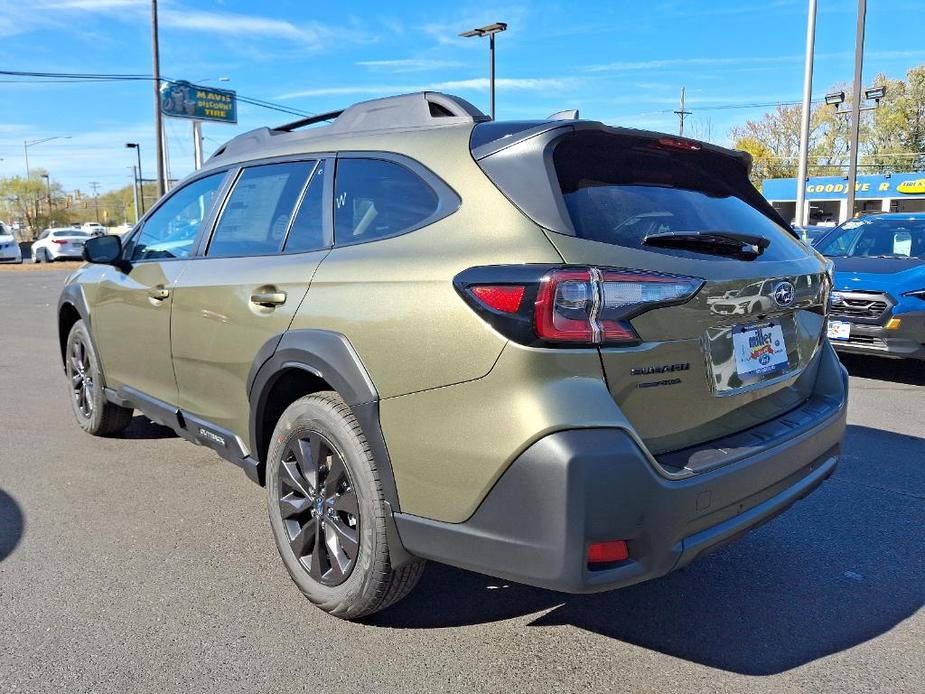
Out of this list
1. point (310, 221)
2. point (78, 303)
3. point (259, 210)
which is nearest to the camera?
point (310, 221)

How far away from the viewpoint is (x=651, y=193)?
2.67 m

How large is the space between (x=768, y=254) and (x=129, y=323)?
3358mm

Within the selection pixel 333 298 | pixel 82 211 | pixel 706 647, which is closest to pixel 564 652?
pixel 706 647

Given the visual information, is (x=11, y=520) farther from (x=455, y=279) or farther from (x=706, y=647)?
(x=706, y=647)

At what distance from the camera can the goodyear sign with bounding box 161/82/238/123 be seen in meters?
44.9

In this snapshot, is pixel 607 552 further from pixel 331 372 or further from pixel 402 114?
pixel 402 114

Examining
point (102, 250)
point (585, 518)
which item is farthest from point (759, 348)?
point (102, 250)

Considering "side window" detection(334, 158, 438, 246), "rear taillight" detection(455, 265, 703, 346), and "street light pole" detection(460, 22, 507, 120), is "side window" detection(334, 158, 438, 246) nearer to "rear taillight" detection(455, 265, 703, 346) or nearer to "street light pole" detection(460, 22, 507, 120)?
"rear taillight" detection(455, 265, 703, 346)

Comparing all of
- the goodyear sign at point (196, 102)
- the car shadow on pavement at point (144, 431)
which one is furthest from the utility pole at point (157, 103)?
the car shadow on pavement at point (144, 431)

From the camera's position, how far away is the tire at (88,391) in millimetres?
4953

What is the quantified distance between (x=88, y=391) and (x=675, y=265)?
4.33m

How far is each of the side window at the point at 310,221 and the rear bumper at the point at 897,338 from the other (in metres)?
5.89

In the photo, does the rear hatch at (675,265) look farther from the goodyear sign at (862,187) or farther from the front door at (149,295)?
the goodyear sign at (862,187)

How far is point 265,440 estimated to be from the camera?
10.7 feet
